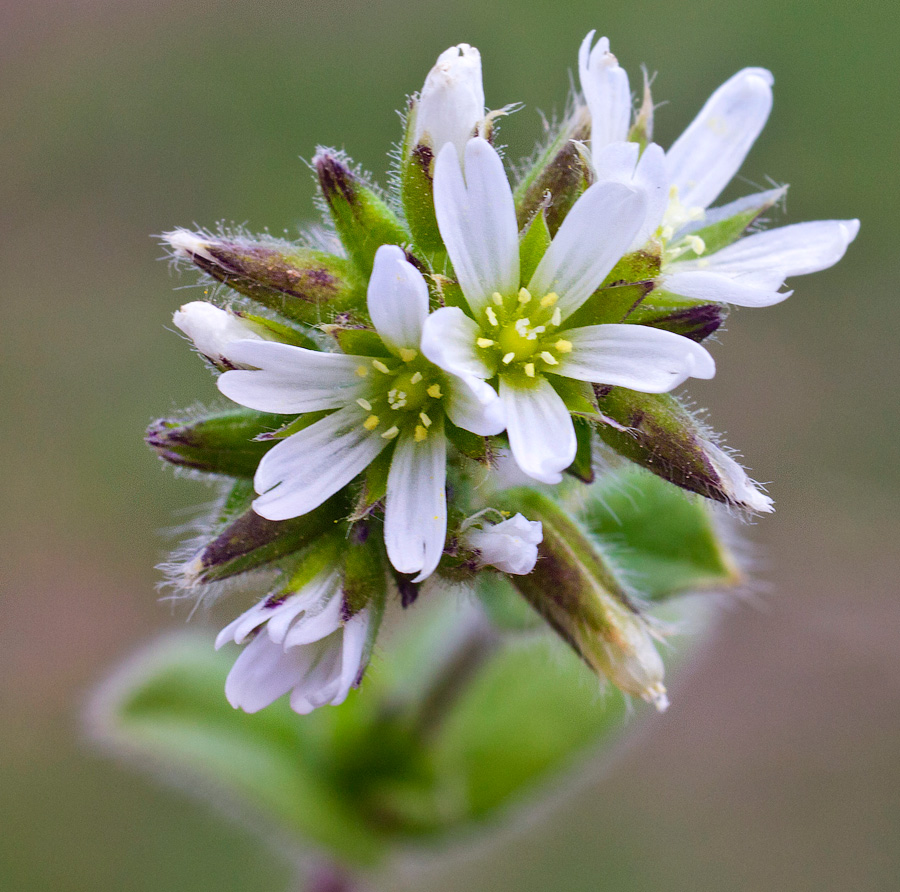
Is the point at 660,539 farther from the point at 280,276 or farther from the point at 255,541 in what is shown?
the point at 280,276

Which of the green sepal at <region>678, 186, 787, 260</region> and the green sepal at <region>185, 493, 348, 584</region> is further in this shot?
the green sepal at <region>678, 186, 787, 260</region>

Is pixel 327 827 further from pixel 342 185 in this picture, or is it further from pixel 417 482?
pixel 342 185

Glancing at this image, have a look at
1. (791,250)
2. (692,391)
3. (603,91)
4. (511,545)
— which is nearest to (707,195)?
(791,250)

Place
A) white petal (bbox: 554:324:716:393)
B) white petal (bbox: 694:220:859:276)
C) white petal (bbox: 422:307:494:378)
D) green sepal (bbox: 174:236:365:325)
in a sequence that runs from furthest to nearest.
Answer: white petal (bbox: 694:220:859:276) → green sepal (bbox: 174:236:365:325) → white petal (bbox: 554:324:716:393) → white petal (bbox: 422:307:494:378)

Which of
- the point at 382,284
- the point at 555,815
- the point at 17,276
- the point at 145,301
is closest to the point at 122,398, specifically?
the point at 145,301

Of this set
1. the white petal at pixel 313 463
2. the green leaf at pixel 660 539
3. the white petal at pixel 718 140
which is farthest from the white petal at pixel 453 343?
the green leaf at pixel 660 539

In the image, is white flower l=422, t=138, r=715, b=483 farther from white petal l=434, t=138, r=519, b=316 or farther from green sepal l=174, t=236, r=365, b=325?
green sepal l=174, t=236, r=365, b=325

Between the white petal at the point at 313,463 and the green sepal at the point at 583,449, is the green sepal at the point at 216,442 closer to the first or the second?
the white petal at the point at 313,463

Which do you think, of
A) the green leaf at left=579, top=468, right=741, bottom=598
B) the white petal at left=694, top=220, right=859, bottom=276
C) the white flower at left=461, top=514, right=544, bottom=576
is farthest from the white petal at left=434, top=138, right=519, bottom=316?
the green leaf at left=579, top=468, right=741, bottom=598
